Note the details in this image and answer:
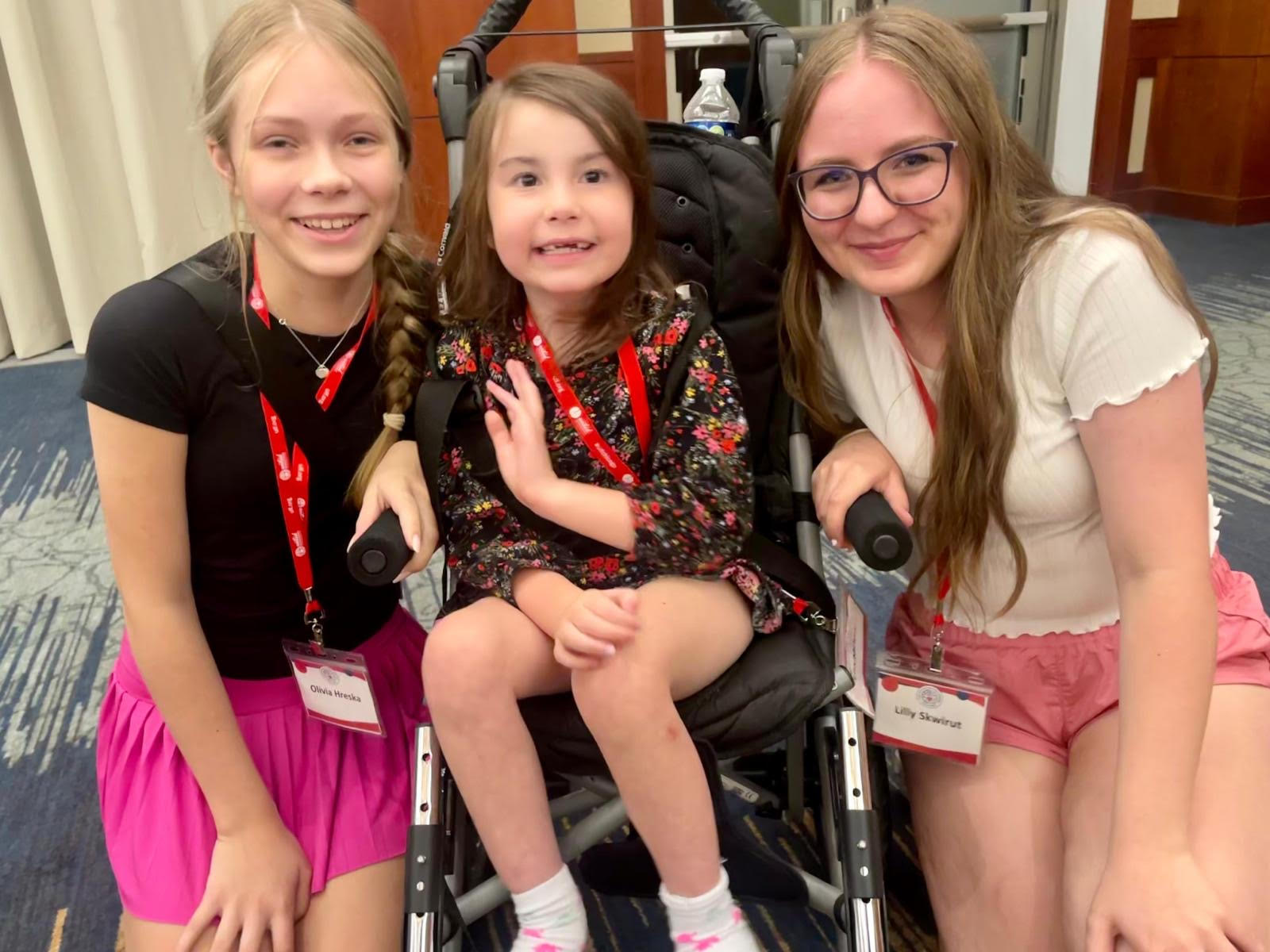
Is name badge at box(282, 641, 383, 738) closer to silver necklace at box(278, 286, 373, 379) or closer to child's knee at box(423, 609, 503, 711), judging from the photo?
child's knee at box(423, 609, 503, 711)

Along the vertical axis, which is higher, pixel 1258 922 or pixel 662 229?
pixel 662 229

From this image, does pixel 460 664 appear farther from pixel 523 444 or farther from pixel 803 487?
pixel 803 487

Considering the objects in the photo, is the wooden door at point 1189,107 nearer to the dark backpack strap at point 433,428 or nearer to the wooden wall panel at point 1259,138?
the wooden wall panel at point 1259,138

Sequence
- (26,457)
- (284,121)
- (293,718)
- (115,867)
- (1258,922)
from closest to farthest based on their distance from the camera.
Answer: (1258,922)
(284,121)
(115,867)
(293,718)
(26,457)

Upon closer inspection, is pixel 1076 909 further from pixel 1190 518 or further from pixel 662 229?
pixel 662 229

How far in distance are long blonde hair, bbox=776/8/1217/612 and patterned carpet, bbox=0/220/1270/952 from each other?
65 cm

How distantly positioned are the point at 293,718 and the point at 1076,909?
0.96 metres

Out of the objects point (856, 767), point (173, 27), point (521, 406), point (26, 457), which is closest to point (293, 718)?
point (521, 406)

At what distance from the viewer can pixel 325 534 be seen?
128 centimetres

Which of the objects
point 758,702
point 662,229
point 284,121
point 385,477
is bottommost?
point 758,702

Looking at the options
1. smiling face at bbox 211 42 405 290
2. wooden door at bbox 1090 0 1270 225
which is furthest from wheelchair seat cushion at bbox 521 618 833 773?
wooden door at bbox 1090 0 1270 225

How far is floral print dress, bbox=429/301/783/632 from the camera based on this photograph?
44.2 inches

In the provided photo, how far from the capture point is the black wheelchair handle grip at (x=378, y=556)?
1010 mm

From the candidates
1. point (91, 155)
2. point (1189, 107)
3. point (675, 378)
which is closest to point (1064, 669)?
point (675, 378)
